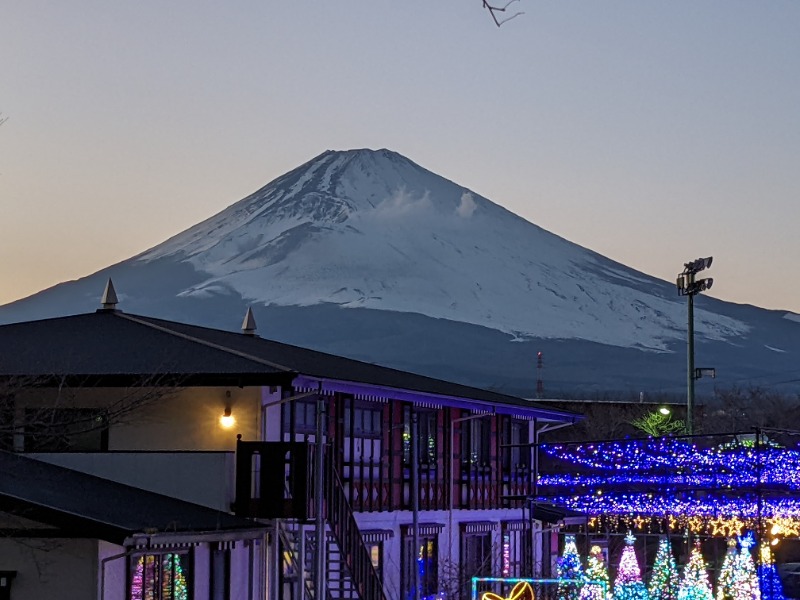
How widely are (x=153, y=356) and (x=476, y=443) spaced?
920 cm

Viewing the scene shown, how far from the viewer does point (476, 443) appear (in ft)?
98.4

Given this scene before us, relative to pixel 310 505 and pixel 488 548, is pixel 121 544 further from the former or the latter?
pixel 488 548

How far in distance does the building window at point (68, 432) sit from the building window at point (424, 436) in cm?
570

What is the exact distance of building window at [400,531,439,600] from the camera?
2591cm

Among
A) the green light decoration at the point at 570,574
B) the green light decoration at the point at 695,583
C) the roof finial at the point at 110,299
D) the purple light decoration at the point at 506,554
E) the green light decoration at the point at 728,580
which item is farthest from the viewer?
the purple light decoration at the point at 506,554

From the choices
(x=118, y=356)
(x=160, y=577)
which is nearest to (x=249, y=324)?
(x=118, y=356)

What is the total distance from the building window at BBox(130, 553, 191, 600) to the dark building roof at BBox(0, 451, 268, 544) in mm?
428

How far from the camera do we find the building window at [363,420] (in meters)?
24.3

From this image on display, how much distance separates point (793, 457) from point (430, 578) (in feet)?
20.8

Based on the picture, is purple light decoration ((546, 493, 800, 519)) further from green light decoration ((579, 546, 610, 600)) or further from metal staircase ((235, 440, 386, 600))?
metal staircase ((235, 440, 386, 600))

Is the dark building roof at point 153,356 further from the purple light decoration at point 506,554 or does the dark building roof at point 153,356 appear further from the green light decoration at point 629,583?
the purple light decoration at point 506,554

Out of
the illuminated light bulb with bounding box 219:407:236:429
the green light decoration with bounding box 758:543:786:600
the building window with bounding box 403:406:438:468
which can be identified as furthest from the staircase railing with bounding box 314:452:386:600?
the green light decoration with bounding box 758:543:786:600

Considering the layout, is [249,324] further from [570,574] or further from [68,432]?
[570,574]

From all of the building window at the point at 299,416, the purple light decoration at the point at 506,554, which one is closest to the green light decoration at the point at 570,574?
the purple light decoration at the point at 506,554
